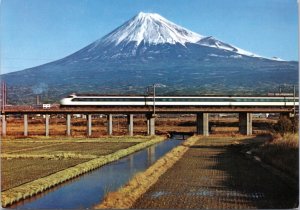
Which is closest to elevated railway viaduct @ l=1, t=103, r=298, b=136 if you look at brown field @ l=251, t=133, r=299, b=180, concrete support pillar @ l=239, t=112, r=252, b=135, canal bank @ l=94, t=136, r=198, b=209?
concrete support pillar @ l=239, t=112, r=252, b=135

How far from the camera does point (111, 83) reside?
315 ft

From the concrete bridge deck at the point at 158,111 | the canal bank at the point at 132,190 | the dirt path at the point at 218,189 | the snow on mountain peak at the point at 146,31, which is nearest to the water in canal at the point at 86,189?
the canal bank at the point at 132,190

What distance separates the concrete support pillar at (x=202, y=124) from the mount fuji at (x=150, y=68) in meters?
52.6

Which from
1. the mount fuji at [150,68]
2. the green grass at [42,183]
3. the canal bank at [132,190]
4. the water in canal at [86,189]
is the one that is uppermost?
the mount fuji at [150,68]

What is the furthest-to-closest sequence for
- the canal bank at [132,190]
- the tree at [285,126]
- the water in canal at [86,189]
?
the tree at [285,126] → the water in canal at [86,189] → the canal bank at [132,190]

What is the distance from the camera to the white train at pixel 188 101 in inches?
1375

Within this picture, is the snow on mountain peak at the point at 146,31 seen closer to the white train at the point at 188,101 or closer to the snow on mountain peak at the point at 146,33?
the snow on mountain peak at the point at 146,33

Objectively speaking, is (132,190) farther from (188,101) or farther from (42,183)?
(188,101)

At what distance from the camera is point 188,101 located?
35.1 meters

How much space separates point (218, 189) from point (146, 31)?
89391 millimetres

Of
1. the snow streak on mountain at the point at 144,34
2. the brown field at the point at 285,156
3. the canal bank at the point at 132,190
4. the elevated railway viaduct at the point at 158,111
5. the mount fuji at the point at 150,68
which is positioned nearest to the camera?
the canal bank at the point at 132,190

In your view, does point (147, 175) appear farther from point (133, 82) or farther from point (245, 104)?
point (133, 82)

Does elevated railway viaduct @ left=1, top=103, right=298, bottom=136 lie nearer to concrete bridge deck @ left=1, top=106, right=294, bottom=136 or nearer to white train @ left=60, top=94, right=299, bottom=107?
concrete bridge deck @ left=1, top=106, right=294, bottom=136

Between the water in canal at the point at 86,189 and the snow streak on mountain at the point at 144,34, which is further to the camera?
the snow streak on mountain at the point at 144,34
